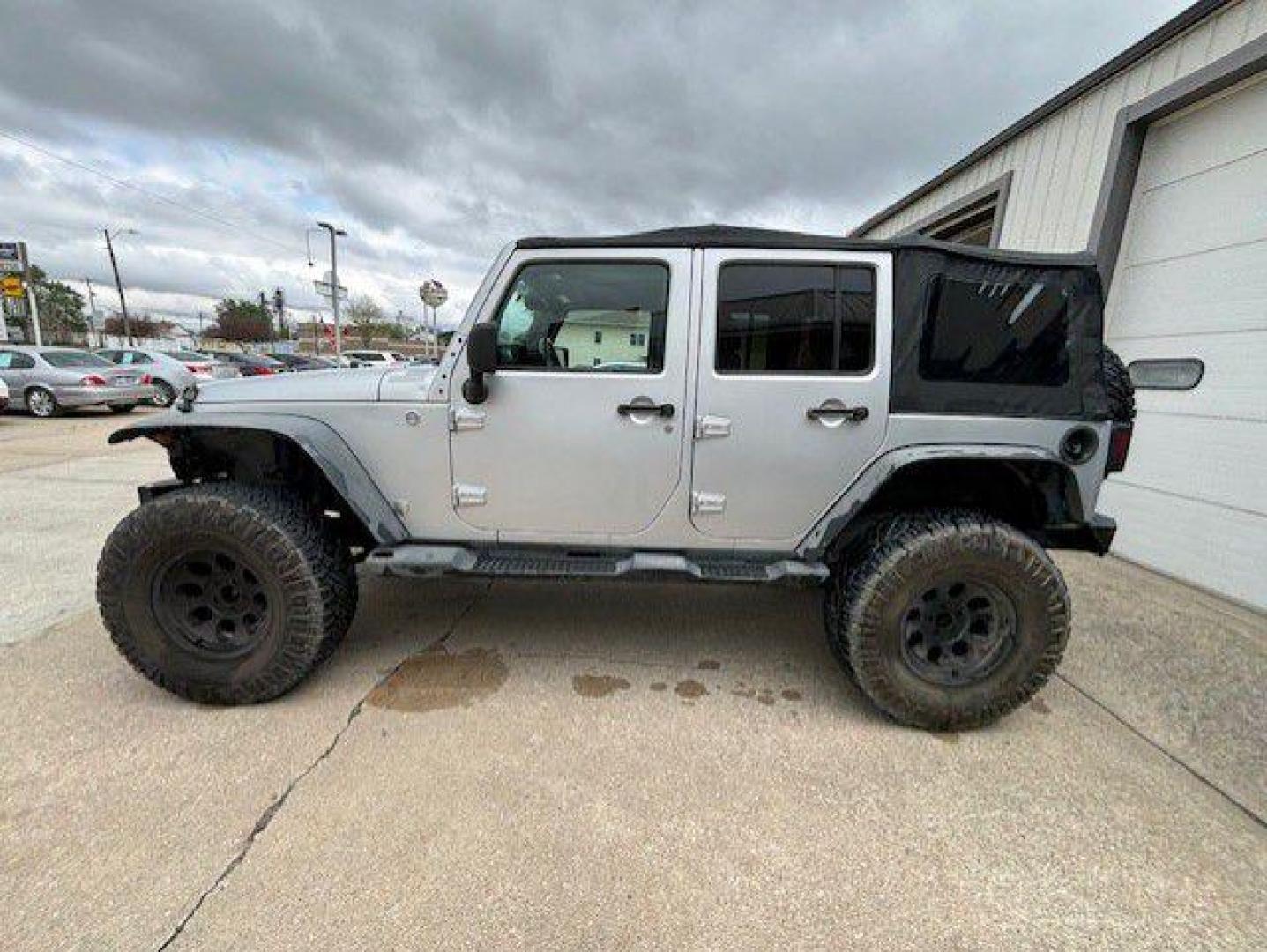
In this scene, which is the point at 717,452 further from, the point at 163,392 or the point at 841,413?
the point at 163,392

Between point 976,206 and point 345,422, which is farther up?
point 976,206

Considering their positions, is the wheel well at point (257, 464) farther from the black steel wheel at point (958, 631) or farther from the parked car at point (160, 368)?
the parked car at point (160, 368)

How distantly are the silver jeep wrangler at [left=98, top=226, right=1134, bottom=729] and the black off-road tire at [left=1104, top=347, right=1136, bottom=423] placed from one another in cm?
1

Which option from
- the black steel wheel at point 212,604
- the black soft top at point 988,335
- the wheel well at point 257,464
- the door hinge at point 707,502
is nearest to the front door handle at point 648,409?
the door hinge at point 707,502

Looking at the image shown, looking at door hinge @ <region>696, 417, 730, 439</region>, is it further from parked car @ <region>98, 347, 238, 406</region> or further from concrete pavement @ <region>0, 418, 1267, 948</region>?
parked car @ <region>98, 347, 238, 406</region>

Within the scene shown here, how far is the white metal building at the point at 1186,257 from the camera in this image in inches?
134

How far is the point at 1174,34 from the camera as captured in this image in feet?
12.0

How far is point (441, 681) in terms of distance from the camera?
2.54 m

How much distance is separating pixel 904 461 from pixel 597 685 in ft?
5.41

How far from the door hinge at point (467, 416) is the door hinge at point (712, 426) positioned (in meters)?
0.89

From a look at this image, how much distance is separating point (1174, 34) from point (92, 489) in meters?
9.68

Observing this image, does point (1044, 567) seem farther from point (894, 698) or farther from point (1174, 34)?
point (1174, 34)

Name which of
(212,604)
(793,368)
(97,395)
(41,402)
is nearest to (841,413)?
(793,368)

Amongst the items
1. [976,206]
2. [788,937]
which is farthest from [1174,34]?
[788,937]
